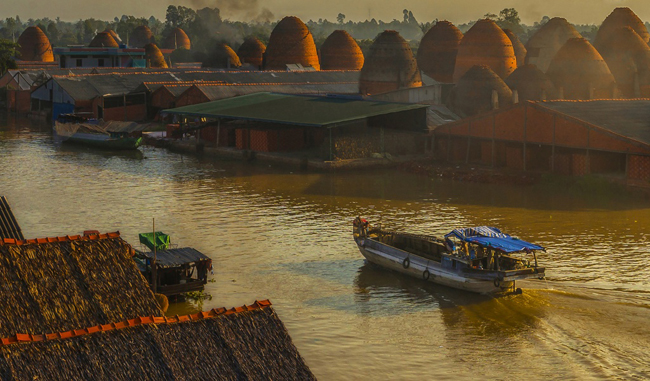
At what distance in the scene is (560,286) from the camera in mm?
27703

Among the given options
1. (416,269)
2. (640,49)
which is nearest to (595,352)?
(416,269)

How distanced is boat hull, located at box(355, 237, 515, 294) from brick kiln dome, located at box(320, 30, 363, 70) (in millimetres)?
69498

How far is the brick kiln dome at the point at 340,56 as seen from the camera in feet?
324

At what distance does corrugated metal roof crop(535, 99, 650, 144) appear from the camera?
4553 centimetres

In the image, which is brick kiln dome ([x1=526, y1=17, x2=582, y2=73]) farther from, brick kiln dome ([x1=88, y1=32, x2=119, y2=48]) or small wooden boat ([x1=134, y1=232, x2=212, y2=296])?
small wooden boat ([x1=134, y1=232, x2=212, y2=296])

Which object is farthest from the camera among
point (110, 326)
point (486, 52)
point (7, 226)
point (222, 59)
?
point (222, 59)

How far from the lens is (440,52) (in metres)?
80.2

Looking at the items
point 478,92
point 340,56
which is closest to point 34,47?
point 340,56

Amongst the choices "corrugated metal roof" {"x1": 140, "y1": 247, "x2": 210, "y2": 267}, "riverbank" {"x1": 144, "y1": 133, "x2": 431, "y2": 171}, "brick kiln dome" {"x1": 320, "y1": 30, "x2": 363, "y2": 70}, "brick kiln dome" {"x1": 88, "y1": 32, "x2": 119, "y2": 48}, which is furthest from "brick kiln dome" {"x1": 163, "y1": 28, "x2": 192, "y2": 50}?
"corrugated metal roof" {"x1": 140, "y1": 247, "x2": 210, "y2": 267}

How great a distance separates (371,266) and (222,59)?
76.8m

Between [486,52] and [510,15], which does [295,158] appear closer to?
[486,52]

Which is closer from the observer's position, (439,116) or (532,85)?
(439,116)

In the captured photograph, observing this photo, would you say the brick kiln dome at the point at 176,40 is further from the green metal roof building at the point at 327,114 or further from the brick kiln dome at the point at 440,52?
the green metal roof building at the point at 327,114

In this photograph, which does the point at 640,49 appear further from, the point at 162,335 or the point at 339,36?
the point at 162,335
